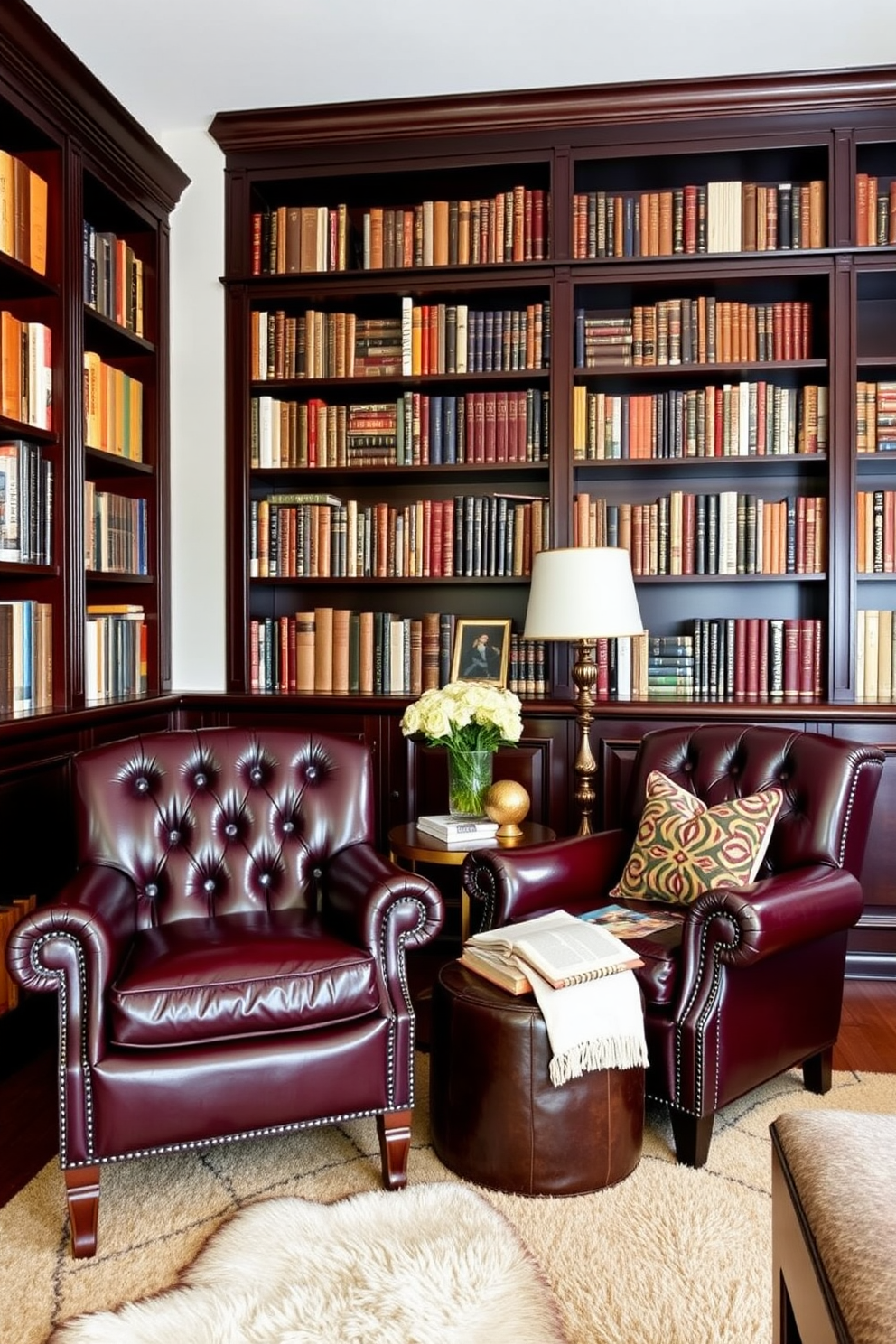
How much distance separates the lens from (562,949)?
2045mm

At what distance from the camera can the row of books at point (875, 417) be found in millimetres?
3342

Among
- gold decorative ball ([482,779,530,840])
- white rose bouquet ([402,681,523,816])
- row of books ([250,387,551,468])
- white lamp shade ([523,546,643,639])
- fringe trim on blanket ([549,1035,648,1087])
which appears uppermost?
row of books ([250,387,551,468])

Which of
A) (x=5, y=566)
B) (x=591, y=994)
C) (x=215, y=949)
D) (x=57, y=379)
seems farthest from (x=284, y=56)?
(x=591, y=994)

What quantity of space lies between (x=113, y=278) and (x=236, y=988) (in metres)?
2.54

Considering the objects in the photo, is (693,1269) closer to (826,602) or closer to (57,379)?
(826,602)

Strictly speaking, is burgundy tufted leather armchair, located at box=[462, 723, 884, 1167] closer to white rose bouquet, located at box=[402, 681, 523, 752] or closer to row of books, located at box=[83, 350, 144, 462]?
white rose bouquet, located at box=[402, 681, 523, 752]

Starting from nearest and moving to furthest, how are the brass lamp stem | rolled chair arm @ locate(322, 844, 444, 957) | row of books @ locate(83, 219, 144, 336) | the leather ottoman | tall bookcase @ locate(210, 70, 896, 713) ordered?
the leather ottoman
rolled chair arm @ locate(322, 844, 444, 957)
the brass lamp stem
row of books @ locate(83, 219, 144, 336)
tall bookcase @ locate(210, 70, 896, 713)

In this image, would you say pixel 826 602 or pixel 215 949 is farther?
pixel 826 602

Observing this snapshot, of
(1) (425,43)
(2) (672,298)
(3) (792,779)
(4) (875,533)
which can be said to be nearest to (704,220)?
(2) (672,298)

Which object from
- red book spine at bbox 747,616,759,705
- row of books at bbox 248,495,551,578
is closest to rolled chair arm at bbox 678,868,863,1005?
red book spine at bbox 747,616,759,705

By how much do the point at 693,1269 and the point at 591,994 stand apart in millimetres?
492

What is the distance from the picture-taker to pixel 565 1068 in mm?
1915

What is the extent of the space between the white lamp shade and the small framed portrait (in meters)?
0.69

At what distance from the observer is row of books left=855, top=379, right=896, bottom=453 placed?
334 cm
